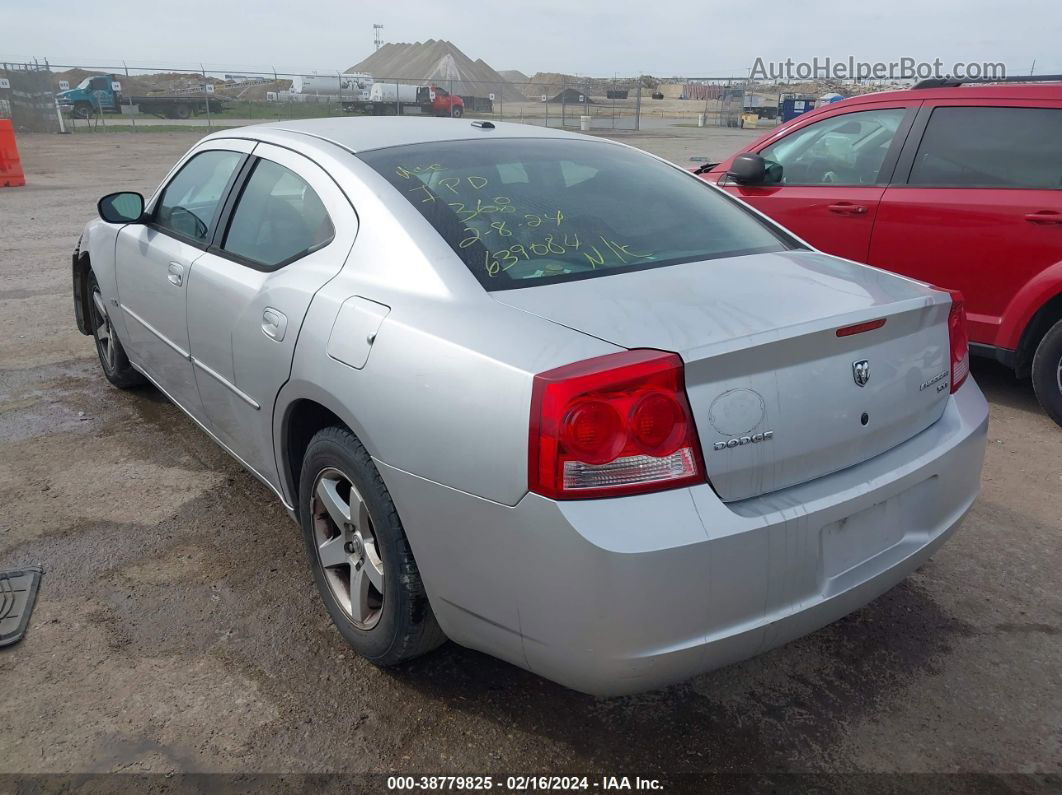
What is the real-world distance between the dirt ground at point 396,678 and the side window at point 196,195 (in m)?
1.15

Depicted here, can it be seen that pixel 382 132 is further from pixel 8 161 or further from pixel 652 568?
pixel 8 161

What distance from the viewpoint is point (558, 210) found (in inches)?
109

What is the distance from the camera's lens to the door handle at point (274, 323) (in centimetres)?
271

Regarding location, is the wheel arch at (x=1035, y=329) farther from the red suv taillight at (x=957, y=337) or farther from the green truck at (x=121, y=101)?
the green truck at (x=121, y=101)

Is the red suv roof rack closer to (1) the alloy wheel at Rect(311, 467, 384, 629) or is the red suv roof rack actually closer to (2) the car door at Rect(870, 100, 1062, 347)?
(2) the car door at Rect(870, 100, 1062, 347)

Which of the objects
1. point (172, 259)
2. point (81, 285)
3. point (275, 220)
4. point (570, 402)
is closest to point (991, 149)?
point (275, 220)

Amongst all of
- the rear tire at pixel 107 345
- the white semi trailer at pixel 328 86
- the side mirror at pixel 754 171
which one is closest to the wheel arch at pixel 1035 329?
the side mirror at pixel 754 171

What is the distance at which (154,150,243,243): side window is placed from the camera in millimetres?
3529

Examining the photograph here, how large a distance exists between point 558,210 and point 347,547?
126cm

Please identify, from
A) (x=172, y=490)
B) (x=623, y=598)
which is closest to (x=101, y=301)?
(x=172, y=490)

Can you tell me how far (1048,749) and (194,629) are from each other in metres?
2.56

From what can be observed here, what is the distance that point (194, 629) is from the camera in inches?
111

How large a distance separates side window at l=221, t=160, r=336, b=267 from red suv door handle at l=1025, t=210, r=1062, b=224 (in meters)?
3.65

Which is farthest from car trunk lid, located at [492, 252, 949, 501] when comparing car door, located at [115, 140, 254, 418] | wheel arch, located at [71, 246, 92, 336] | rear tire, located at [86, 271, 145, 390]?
wheel arch, located at [71, 246, 92, 336]
